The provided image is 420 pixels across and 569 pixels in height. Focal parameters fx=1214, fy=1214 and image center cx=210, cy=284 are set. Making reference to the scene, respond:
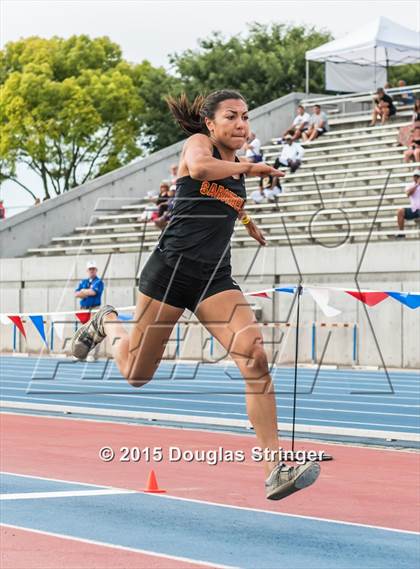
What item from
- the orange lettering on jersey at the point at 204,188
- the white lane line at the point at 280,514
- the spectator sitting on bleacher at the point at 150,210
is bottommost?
the white lane line at the point at 280,514

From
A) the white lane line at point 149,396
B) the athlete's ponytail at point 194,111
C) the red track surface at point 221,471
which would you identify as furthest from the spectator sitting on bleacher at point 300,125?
the athlete's ponytail at point 194,111

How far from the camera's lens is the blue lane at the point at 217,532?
23.6 feet

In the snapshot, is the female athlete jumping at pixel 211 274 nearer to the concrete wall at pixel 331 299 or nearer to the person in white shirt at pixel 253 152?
the concrete wall at pixel 331 299

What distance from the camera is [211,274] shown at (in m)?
5.54

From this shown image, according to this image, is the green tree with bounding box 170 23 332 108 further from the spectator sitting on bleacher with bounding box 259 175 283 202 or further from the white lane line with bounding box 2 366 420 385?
the white lane line with bounding box 2 366 420 385

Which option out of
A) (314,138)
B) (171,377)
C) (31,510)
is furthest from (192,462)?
(314,138)

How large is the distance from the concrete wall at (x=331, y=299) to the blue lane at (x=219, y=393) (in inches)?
31.3

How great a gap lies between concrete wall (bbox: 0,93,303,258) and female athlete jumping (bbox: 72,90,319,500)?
27.7 metres

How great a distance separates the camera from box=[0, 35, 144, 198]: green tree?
53.6 m

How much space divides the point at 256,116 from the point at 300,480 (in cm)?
2886

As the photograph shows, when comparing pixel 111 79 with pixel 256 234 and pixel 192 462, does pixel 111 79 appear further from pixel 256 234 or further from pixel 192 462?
pixel 256 234

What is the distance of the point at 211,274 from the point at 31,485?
490 centimetres

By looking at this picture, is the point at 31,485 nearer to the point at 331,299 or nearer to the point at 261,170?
the point at 261,170

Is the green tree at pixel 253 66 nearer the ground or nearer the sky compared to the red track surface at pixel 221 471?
nearer the sky
